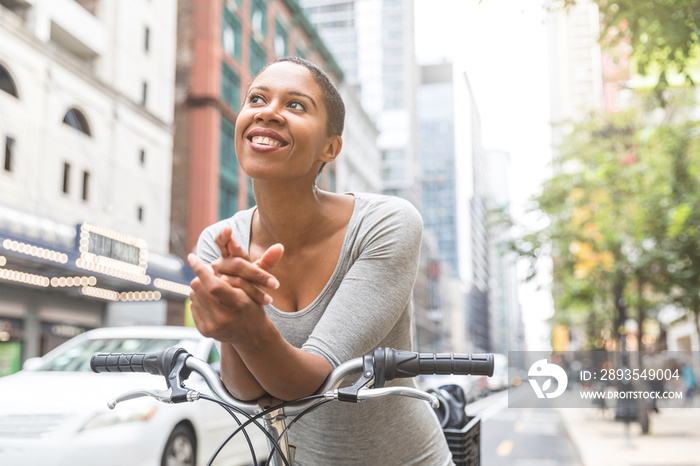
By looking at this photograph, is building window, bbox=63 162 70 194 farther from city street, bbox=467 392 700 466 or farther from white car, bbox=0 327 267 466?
white car, bbox=0 327 267 466

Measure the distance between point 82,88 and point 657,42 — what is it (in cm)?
1631

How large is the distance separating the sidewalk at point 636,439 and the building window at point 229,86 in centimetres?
1922

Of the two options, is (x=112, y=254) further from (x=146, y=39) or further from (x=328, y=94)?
(x=328, y=94)

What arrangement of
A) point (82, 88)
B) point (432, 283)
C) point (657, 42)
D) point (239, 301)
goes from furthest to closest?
point (432, 283), point (82, 88), point (657, 42), point (239, 301)

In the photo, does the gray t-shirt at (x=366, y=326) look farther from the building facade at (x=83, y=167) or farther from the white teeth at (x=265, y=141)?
the building facade at (x=83, y=167)

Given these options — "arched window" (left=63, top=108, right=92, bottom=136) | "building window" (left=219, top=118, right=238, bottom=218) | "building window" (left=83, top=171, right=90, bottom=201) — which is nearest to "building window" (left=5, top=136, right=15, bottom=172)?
"arched window" (left=63, top=108, right=92, bottom=136)

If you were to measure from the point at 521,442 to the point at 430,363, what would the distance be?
36.1 ft

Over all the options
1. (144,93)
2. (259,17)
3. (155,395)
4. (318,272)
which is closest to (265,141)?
(318,272)

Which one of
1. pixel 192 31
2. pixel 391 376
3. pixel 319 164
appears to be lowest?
pixel 391 376

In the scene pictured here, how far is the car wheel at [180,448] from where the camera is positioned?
18.1 feet

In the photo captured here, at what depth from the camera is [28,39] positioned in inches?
611

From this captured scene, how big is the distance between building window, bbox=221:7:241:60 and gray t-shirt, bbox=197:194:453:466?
94.0ft

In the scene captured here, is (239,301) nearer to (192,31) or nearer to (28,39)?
(28,39)

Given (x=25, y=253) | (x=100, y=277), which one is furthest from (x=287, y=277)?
(x=100, y=277)
